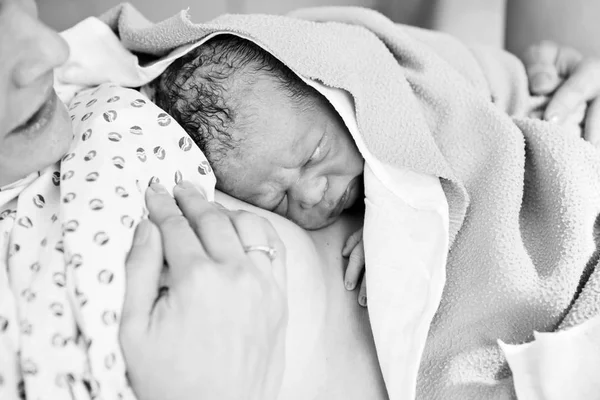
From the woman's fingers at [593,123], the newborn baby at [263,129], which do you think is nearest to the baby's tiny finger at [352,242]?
the newborn baby at [263,129]

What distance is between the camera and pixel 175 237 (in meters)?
0.70

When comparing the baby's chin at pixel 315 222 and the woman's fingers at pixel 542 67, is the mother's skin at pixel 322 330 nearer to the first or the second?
the baby's chin at pixel 315 222

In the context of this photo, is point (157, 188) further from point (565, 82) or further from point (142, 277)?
point (565, 82)

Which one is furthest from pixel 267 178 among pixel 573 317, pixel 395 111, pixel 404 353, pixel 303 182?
pixel 573 317

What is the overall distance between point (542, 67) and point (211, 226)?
95 cm

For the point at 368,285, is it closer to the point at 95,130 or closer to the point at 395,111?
the point at 395,111

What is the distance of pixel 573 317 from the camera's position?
85 cm

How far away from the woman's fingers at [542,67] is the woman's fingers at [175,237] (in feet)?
2.95

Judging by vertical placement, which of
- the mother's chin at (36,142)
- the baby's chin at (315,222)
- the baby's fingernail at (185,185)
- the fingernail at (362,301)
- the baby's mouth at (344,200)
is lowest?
the fingernail at (362,301)

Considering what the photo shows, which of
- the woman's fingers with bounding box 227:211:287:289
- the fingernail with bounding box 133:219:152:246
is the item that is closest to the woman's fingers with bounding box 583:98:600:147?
the woman's fingers with bounding box 227:211:287:289

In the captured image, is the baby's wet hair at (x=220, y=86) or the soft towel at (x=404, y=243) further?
the baby's wet hair at (x=220, y=86)

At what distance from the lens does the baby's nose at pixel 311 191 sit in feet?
3.28

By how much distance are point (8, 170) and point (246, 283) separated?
30 centimetres

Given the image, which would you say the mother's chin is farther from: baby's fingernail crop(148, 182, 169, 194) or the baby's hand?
the baby's hand
